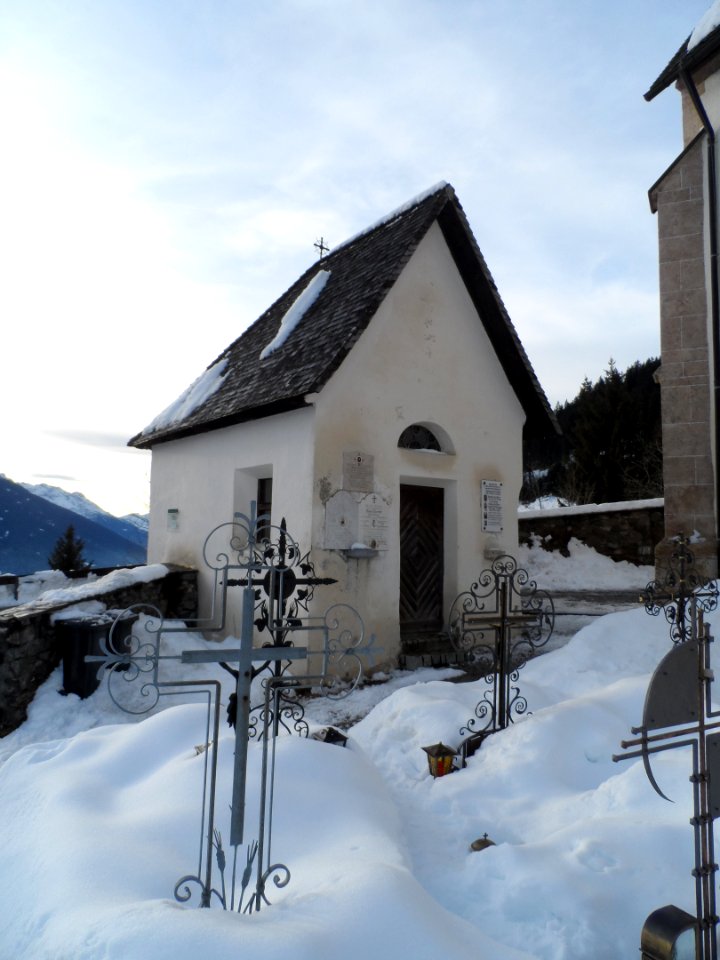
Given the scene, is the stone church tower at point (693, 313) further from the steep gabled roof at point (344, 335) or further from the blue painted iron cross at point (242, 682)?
the blue painted iron cross at point (242, 682)

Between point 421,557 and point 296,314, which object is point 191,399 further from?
point 421,557

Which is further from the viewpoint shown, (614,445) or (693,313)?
(614,445)

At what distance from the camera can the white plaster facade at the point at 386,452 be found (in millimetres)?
8320

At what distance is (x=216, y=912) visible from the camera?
217 cm

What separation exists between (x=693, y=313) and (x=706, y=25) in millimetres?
4025

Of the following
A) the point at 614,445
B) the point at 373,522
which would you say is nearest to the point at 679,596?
the point at 373,522

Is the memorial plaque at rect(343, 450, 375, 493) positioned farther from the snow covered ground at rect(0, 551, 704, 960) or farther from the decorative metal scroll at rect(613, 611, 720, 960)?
the decorative metal scroll at rect(613, 611, 720, 960)

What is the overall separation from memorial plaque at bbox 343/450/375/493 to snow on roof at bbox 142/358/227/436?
3.50 metres

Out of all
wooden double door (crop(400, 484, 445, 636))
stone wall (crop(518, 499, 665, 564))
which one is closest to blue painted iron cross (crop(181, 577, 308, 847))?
wooden double door (crop(400, 484, 445, 636))

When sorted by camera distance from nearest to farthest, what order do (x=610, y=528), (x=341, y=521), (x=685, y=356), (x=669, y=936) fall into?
(x=669, y=936), (x=341, y=521), (x=685, y=356), (x=610, y=528)

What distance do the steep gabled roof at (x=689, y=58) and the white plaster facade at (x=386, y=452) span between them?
4.22 meters

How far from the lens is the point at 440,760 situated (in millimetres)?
4512

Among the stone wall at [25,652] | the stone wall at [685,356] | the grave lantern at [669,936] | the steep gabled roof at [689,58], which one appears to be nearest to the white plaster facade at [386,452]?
the stone wall at [685,356]

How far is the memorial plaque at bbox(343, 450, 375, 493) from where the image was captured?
8.43 m
